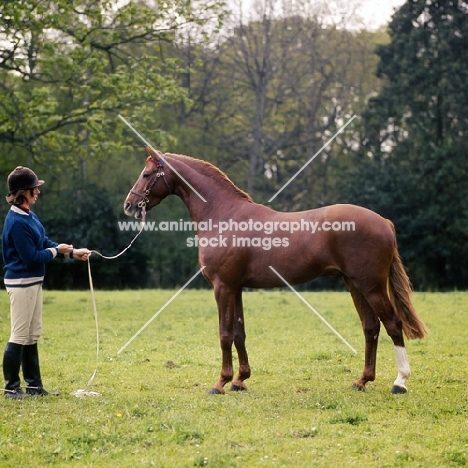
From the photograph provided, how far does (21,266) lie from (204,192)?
2253 millimetres

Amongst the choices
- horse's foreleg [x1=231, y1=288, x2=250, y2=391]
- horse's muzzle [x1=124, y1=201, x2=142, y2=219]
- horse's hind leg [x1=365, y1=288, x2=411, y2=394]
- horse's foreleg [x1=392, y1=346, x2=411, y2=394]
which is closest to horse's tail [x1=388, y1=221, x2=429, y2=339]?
horse's hind leg [x1=365, y1=288, x2=411, y2=394]

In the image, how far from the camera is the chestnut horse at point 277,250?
7352 millimetres

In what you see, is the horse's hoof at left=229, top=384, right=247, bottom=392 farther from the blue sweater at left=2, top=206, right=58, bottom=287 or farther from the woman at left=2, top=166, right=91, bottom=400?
the blue sweater at left=2, top=206, right=58, bottom=287

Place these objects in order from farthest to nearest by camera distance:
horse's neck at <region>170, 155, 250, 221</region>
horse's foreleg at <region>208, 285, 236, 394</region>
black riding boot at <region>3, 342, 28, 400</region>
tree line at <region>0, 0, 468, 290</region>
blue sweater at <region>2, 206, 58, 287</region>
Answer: tree line at <region>0, 0, 468, 290</region>, horse's neck at <region>170, 155, 250, 221</region>, horse's foreleg at <region>208, 285, 236, 394</region>, black riding boot at <region>3, 342, 28, 400</region>, blue sweater at <region>2, 206, 58, 287</region>

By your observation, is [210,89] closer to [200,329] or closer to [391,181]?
[391,181]

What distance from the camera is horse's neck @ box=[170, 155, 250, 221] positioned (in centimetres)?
795

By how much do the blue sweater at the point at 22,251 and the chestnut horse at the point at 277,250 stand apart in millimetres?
1249

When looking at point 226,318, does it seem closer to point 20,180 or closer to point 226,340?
point 226,340

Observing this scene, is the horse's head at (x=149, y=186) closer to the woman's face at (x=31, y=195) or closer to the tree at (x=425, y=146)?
the woman's face at (x=31, y=195)

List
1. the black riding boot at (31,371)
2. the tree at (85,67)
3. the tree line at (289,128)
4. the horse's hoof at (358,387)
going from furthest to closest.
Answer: the tree line at (289,128) < the tree at (85,67) < the horse's hoof at (358,387) < the black riding boot at (31,371)

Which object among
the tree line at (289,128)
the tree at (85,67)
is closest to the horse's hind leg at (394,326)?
the tree at (85,67)

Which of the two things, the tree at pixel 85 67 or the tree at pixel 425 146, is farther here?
the tree at pixel 425 146

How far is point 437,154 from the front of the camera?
28859mm

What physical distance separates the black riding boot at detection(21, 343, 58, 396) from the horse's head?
1.90 metres
